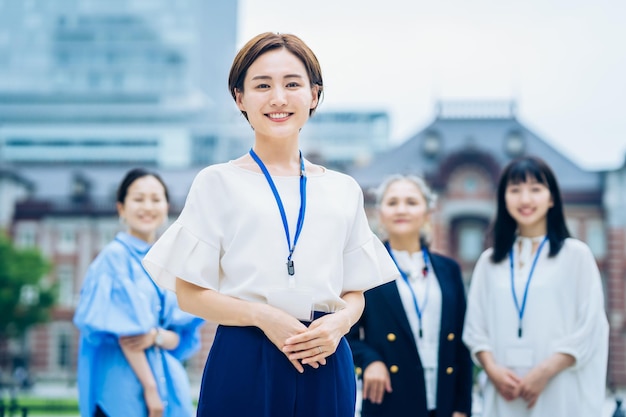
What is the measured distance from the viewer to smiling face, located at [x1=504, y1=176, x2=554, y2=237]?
2.77m

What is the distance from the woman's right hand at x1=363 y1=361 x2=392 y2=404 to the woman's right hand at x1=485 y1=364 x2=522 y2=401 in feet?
1.26

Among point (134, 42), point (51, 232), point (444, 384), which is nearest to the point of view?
point (444, 384)

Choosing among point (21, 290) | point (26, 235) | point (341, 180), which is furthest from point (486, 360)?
point (26, 235)

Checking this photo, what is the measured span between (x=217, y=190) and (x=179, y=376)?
1311 mm

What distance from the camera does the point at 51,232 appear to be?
82.3 ft

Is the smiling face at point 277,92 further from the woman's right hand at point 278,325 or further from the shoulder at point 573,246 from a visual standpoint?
the shoulder at point 573,246

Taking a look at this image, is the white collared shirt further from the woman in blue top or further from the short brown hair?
the short brown hair

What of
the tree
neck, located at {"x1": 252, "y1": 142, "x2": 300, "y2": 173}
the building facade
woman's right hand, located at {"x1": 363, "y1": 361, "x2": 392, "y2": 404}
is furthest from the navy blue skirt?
the tree

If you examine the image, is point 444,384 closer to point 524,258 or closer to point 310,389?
point 524,258

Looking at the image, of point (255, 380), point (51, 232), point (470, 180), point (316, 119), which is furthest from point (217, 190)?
point (316, 119)

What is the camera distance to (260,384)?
1627 mm

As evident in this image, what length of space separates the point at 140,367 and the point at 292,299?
1.19 meters

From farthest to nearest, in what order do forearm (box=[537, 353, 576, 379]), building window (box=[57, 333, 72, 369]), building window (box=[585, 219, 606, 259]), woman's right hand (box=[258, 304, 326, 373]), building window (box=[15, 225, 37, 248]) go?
1. building window (box=[15, 225, 37, 248])
2. building window (box=[57, 333, 72, 369])
3. building window (box=[585, 219, 606, 259])
4. forearm (box=[537, 353, 576, 379])
5. woman's right hand (box=[258, 304, 326, 373])

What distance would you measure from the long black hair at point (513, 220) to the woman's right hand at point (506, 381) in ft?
1.41
